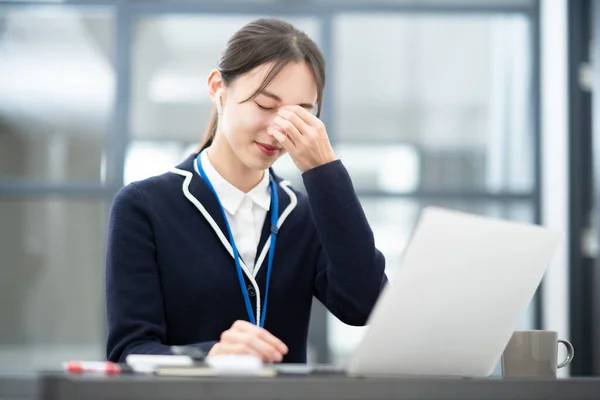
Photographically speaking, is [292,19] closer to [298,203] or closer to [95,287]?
[95,287]

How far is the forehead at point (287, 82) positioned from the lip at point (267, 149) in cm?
9

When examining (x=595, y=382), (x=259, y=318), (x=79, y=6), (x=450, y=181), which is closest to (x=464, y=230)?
(x=595, y=382)

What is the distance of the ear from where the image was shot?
5.68 feet

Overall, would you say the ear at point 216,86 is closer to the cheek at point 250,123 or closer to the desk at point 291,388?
the cheek at point 250,123

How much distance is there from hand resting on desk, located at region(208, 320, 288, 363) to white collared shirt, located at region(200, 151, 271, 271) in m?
0.53

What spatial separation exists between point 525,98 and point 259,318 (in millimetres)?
3394

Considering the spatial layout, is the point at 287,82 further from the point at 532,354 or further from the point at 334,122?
the point at 334,122

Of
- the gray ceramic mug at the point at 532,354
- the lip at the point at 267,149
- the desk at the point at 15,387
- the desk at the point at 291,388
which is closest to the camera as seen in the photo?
the desk at the point at 291,388

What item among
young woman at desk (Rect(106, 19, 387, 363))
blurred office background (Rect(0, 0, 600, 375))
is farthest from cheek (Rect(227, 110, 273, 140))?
blurred office background (Rect(0, 0, 600, 375))

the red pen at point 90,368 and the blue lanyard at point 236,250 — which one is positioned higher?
the blue lanyard at point 236,250

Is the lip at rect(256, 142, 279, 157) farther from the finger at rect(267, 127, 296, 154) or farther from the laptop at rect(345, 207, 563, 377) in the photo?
the laptop at rect(345, 207, 563, 377)

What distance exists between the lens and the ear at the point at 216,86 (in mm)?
1732

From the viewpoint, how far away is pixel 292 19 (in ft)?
15.2

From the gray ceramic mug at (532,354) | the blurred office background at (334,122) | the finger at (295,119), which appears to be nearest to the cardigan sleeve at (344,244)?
the finger at (295,119)
